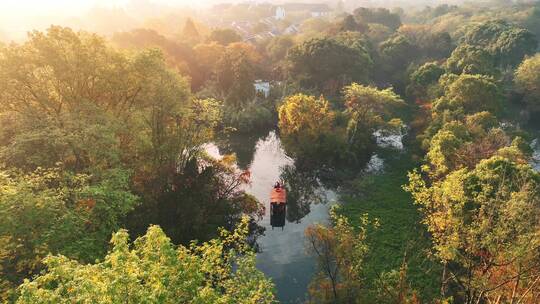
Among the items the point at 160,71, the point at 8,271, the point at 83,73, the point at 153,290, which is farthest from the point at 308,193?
the point at 153,290

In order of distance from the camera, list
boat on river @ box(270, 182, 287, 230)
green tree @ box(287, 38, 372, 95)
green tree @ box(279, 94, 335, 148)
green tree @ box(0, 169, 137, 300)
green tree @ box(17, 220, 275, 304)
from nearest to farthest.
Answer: green tree @ box(17, 220, 275, 304), green tree @ box(0, 169, 137, 300), boat on river @ box(270, 182, 287, 230), green tree @ box(279, 94, 335, 148), green tree @ box(287, 38, 372, 95)

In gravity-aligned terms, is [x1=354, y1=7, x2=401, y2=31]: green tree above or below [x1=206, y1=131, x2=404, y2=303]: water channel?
above

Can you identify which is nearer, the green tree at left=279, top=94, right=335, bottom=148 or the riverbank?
the riverbank

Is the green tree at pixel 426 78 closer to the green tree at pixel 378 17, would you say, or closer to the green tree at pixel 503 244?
the green tree at pixel 503 244

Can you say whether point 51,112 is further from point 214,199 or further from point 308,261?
point 308,261

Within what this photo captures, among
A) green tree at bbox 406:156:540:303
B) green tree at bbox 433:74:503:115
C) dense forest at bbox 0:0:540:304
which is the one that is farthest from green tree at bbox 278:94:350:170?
green tree at bbox 406:156:540:303

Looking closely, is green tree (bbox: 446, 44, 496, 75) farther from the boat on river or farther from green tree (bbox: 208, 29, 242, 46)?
green tree (bbox: 208, 29, 242, 46)

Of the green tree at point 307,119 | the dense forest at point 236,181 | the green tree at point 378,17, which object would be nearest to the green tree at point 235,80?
the dense forest at point 236,181
